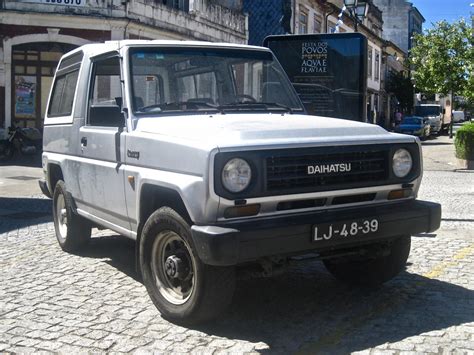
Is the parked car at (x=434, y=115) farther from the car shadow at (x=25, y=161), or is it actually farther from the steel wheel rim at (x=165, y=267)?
the steel wheel rim at (x=165, y=267)

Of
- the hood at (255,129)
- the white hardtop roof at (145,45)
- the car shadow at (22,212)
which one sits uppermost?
the white hardtop roof at (145,45)

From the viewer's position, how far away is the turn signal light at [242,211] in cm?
393

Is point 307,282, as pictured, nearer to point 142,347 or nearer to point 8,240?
point 142,347

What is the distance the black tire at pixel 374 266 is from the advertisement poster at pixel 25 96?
15.8 m

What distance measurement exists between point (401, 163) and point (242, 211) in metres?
1.40

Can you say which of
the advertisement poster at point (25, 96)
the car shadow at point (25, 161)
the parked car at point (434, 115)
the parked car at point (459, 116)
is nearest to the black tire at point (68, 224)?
the car shadow at point (25, 161)

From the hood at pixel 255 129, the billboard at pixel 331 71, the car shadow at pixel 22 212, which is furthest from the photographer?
the billboard at pixel 331 71

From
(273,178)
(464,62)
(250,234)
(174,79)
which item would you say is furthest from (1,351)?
(464,62)

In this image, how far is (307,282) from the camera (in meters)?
5.55

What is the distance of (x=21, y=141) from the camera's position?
17.7 meters

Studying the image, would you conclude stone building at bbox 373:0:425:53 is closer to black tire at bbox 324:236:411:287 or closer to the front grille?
black tire at bbox 324:236:411:287

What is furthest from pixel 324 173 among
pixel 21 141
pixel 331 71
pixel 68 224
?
pixel 21 141

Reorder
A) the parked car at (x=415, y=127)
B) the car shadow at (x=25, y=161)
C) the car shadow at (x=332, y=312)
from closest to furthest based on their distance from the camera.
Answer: the car shadow at (x=332, y=312), the car shadow at (x=25, y=161), the parked car at (x=415, y=127)

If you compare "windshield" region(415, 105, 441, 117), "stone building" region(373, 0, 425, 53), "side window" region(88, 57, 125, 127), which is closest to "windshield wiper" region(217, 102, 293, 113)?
"side window" region(88, 57, 125, 127)
